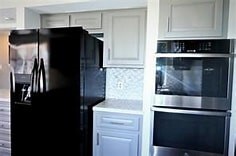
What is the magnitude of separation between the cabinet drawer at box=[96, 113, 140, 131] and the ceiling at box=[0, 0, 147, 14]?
3.99 ft

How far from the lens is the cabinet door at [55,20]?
8.87 feet

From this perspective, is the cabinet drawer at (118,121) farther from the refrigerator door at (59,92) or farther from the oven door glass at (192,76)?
the oven door glass at (192,76)

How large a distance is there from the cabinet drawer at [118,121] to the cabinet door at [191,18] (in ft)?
2.87

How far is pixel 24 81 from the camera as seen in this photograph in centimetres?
229

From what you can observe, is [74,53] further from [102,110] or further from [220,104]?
[220,104]

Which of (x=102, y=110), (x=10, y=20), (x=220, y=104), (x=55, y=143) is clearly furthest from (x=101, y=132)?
(x=10, y=20)

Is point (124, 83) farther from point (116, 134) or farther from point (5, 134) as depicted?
point (5, 134)

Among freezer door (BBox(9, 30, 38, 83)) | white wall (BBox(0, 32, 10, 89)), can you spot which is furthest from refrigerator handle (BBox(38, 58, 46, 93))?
white wall (BBox(0, 32, 10, 89))

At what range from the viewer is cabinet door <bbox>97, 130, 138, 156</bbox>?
7.15ft

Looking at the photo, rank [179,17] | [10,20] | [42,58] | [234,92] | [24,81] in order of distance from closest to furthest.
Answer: [234,92], [179,17], [42,58], [24,81], [10,20]

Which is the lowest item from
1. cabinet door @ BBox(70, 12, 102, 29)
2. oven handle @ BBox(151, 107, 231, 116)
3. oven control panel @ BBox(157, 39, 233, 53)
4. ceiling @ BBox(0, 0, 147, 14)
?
oven handle @ BBox(151, 107, 231, 116)

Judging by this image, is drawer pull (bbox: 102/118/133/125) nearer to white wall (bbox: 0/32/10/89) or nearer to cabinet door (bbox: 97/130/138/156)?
cabinet door (bbox: 97/130/138/156)

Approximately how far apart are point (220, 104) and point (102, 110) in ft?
3.73

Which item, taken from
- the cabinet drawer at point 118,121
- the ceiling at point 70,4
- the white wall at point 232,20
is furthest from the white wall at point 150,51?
the white wall at point 232,20
